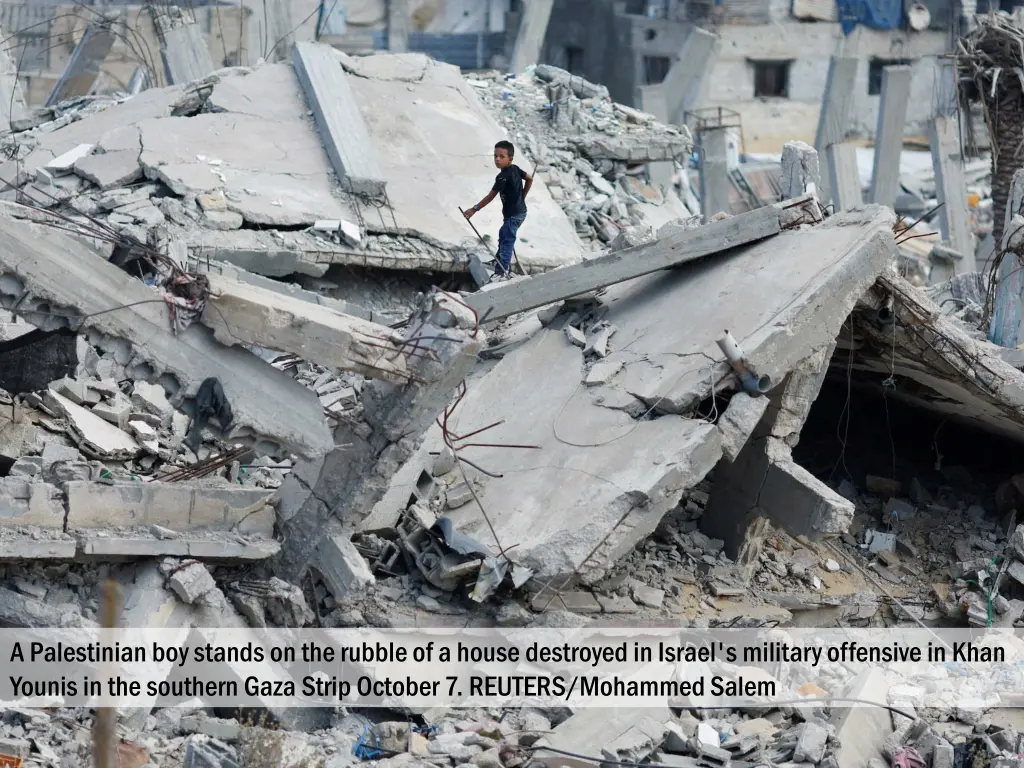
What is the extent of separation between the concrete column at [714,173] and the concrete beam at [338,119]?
646 centimetres

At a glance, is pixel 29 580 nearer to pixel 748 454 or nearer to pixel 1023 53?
pixel 748 454

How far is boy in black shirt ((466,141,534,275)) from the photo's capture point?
11.3 metres

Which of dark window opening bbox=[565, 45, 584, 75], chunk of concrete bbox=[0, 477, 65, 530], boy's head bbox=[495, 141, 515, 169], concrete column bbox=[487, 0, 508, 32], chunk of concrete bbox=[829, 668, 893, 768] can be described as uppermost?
Answer: boy's head bbox=[495, 141, 515, 169]

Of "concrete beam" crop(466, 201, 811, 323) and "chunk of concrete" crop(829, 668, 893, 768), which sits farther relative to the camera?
"concrete beam" crop(466, 201, 811, 323)

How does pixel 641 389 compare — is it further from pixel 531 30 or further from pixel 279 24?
pixel 531 30

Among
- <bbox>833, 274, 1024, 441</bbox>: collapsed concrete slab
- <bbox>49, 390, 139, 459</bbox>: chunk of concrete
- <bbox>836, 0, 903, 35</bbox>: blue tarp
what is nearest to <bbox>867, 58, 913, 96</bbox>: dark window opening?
<bbox>836, 0, 903, 35</bbox>: blue tarp

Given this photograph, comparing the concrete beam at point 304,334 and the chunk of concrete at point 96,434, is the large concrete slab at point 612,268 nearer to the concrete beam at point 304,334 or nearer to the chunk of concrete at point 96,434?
the concrete beam at point 304,334

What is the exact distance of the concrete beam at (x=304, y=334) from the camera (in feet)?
24.6

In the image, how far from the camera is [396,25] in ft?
96.8

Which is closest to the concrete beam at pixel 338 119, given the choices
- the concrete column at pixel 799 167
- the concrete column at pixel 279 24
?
the concrete column at pixel 799 167

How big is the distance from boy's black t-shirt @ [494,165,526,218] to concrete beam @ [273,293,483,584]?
393 cm

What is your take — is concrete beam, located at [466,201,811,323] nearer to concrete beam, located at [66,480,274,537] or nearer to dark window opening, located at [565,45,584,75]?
concrete beam, located at [66,480,274,537]

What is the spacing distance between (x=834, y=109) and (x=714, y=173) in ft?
9.02

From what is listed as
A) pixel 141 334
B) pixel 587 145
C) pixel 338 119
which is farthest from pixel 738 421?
pixel 587 145
